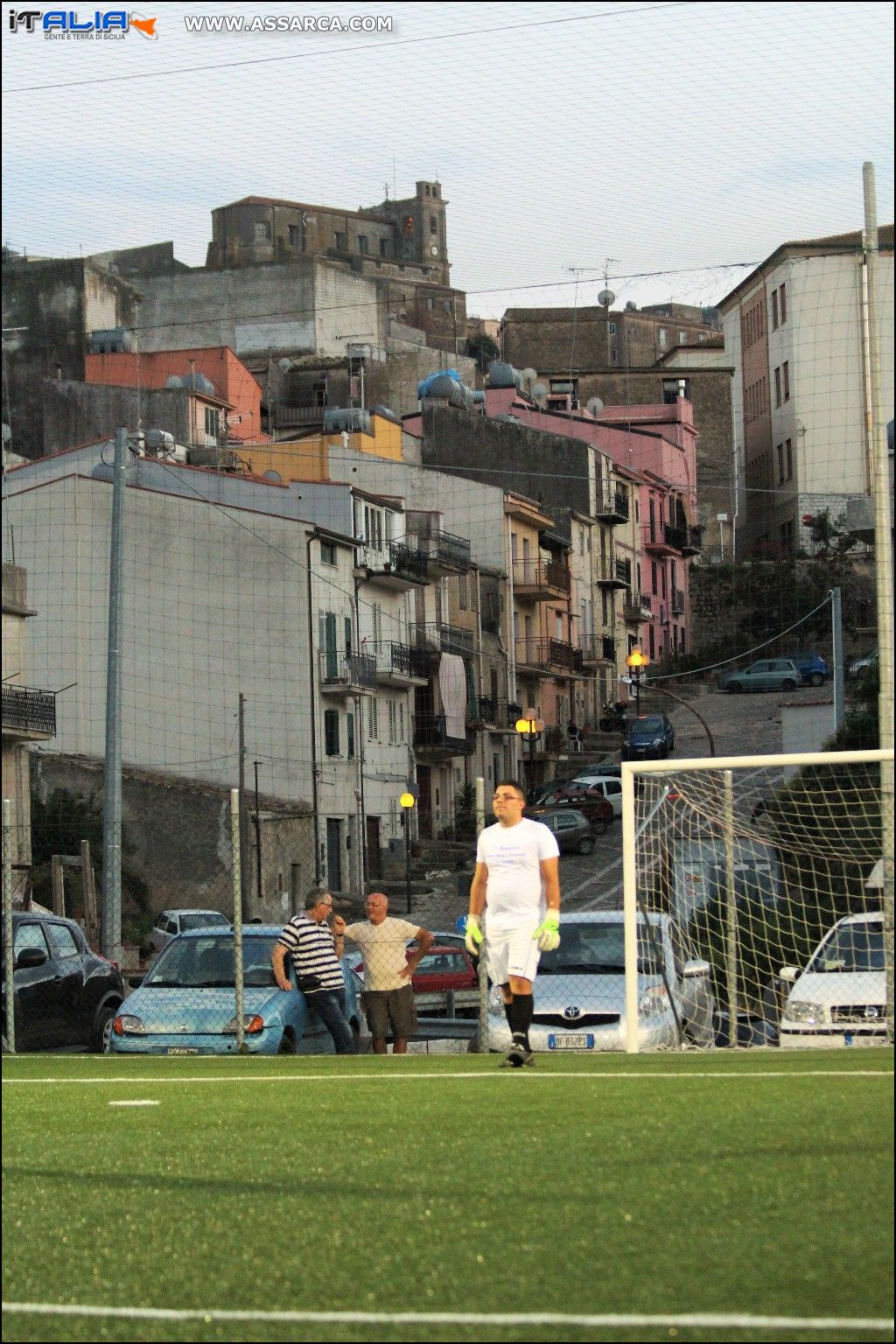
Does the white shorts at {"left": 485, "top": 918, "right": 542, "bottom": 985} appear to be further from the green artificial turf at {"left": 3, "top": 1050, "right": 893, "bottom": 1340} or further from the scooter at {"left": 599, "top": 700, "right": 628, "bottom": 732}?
the scooter at {"left": 599, "top": 700, "right": 628, "bottom": 732}

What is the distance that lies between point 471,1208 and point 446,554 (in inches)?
2370

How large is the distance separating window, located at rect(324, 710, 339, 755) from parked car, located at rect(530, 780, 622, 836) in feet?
18.4

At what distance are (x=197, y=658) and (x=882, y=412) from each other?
4571 cm

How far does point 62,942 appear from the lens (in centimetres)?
1970

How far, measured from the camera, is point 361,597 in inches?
2368

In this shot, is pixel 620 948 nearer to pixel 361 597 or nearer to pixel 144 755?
pixel 144 755

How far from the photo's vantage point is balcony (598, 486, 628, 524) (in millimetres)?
83250

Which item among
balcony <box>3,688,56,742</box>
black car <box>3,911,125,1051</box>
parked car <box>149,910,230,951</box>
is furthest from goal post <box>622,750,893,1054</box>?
balcony <box>3,688,56,742</box>

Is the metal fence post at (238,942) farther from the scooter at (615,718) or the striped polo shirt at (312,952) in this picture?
the scooter at (615,718)

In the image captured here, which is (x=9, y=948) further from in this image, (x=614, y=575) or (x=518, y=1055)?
(x=614, y=575)

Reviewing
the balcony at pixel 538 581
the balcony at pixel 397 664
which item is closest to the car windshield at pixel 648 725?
the balcony at pixel 397 664

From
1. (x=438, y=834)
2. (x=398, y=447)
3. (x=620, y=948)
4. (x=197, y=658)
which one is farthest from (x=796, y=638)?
(x=620, y=948)

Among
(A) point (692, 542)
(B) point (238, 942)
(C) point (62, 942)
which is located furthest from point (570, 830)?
(A) point (692, 542)

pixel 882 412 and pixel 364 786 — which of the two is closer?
pixel 882 412
